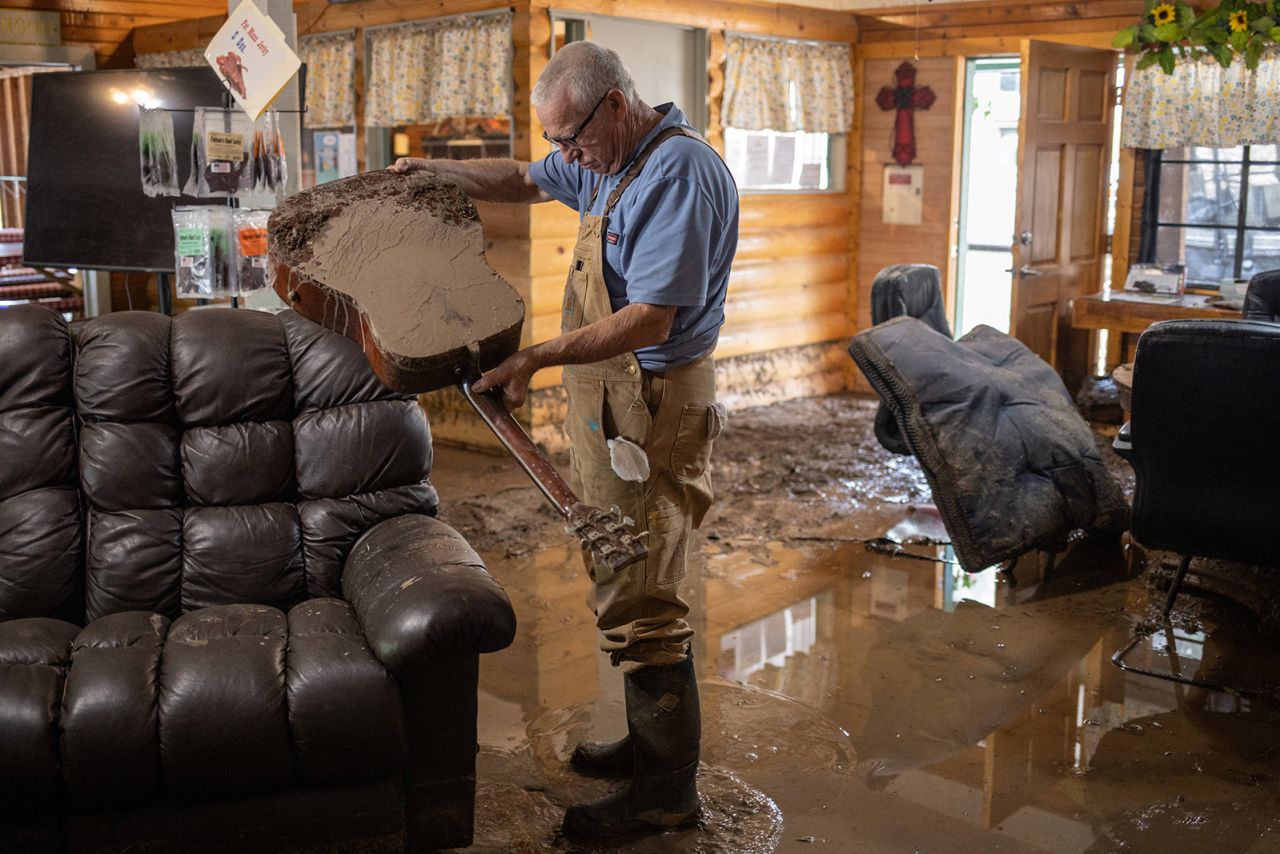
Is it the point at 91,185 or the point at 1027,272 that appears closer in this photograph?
the point at 91,185

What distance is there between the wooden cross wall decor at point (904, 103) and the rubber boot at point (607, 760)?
5.10 m

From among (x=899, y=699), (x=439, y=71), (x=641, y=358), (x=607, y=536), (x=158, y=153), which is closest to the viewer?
(x=607, y=536)

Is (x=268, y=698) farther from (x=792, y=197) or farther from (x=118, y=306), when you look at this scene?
(x=118, y=306)

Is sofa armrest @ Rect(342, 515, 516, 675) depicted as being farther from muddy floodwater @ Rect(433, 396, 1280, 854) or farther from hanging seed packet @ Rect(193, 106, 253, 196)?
hanging seed packet @ Rect(193, 106, 253, 196)

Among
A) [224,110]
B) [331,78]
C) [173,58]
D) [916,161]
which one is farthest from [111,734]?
[173,58]

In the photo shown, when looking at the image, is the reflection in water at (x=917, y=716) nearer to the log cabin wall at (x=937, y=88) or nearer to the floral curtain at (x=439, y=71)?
the floral curtain at (x=439, y=71)

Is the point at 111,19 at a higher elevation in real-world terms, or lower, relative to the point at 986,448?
higher

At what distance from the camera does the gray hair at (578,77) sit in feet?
7.18

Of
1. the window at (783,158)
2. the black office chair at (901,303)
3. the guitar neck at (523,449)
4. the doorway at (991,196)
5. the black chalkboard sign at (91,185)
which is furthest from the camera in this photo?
the doorway at (991,196)

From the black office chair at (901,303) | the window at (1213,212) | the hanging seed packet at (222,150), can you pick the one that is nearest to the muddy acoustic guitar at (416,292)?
the hanging seed packet at (222,150)

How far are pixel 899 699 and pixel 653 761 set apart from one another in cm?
94

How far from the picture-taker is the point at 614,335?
86.1 inches

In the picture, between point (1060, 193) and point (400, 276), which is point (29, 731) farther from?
point (1060, 193)

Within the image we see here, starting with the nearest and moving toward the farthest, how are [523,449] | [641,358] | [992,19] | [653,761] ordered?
[523,449]
[641,358]
[653,761]
[992,19]
